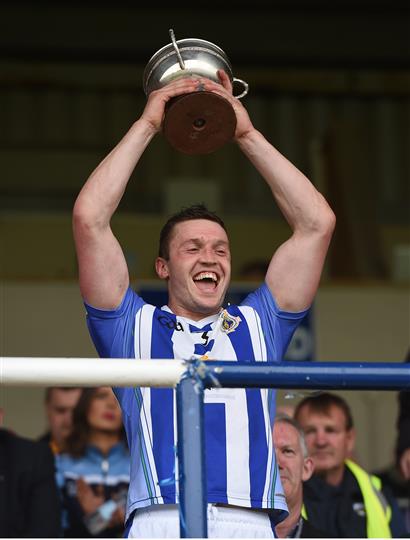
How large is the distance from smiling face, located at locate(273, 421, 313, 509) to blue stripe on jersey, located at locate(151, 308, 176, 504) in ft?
3.71

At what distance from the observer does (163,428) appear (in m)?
3.56

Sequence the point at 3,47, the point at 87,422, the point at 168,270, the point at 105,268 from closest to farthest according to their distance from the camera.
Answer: the point at 105,268
the point at 168,270
the point at 87,422
the point at 3,47

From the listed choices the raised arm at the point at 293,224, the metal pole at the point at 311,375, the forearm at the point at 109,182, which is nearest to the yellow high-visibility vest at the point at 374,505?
the raised arm at the point at 293,224

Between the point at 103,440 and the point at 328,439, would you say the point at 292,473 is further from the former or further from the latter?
the point at 103,440

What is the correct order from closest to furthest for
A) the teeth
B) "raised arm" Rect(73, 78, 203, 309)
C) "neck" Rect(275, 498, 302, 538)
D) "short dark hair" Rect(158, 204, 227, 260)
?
1. "raised arm" Rect(73, 78, 203, 309)
2. the teeth
3. "short dark hair" Rect(158, 204, 227, 260)
4. "neck" Rect(275, 498, 302, 538)

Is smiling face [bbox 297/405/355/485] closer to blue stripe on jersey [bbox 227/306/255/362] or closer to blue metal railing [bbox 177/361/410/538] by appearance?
blue stripe on jersey [bbox 227/306/255/362]

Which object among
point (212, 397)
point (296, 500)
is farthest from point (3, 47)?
point (212, 397)

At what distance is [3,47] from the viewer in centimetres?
952

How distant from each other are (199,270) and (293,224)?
0.35m

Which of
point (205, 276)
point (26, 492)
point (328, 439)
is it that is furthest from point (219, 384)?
point (328, 439)

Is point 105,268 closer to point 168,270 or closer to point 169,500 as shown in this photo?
point 168,270

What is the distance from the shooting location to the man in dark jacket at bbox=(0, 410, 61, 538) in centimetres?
554

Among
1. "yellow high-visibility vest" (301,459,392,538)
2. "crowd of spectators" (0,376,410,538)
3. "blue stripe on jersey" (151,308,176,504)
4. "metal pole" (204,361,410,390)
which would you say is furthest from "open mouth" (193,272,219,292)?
"yellow high-visibility vest" (301,459,392,538)

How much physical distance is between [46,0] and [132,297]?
617cm
